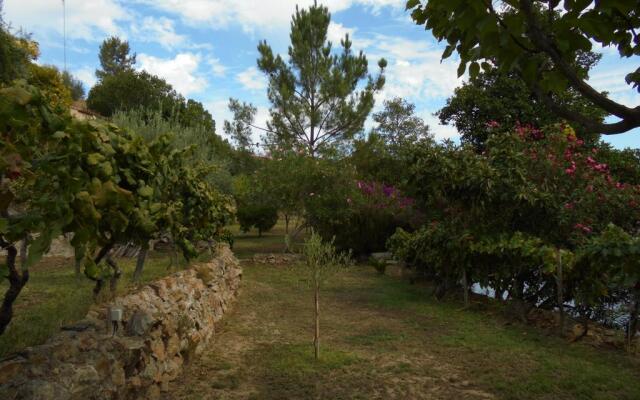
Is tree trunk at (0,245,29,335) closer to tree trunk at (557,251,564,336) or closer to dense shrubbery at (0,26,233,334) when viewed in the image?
dense shrubbery at (0,26,233,334)

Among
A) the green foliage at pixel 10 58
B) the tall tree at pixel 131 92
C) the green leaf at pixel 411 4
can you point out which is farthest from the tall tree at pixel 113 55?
the green leaf at pixel 411 4

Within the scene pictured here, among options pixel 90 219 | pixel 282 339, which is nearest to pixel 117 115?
pixel 282 339

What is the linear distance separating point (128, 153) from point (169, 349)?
6.80ft

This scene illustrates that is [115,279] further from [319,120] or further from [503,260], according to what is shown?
[319,120]

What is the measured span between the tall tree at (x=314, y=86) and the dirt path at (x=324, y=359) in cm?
1383

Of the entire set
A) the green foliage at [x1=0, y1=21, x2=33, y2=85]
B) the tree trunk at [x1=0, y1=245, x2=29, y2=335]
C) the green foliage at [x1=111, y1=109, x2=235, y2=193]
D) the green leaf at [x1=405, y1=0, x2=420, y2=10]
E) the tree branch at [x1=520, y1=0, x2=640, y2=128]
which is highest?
the green foliage at [x1=0, y1=21, x2=33, y2=85]

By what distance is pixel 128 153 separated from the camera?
4367mm

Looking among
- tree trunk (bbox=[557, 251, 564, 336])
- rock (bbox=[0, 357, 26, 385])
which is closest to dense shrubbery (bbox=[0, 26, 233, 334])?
rock (bbox=[0, 357, 26, 385])

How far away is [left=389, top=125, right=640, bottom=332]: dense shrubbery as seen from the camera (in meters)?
7.91

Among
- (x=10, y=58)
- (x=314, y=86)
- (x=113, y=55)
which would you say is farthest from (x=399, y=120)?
(x=113, y=55)

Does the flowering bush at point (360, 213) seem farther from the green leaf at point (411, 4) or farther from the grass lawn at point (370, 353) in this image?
the green leaf at point (411, 4)

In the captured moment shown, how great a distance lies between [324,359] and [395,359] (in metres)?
0.87

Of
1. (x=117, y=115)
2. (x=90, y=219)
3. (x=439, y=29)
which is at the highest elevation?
(x=117, y=115)

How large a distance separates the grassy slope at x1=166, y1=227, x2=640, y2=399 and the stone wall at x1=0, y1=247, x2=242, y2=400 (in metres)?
0.29
